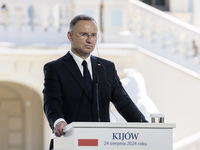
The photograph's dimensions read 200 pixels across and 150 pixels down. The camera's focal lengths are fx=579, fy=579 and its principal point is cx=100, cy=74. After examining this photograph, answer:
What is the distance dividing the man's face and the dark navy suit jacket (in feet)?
0.52

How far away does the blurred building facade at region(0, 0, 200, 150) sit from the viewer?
8.23 meters

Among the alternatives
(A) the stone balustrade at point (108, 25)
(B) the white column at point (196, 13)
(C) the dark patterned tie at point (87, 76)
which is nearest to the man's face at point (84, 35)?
(C) the dark patterned tie at point (87, 76)

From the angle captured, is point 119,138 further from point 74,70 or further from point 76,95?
point 74,70

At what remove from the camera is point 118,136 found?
301 cm

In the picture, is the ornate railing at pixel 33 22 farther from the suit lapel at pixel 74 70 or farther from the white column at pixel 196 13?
the white column at pixel 196 13

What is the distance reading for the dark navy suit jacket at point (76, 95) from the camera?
3.52 m

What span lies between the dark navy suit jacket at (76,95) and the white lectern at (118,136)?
1.52 ft

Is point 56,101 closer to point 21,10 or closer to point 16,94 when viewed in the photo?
point 21,10

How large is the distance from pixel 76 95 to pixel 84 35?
1.21ft

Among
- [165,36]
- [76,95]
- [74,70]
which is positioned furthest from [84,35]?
[165,36]

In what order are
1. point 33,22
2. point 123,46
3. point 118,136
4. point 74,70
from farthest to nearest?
point 33,22, point 123,46, point 74,70, point 118,136

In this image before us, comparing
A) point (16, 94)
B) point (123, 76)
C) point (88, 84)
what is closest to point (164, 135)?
point (88, 84)

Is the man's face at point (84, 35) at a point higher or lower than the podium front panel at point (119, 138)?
higher

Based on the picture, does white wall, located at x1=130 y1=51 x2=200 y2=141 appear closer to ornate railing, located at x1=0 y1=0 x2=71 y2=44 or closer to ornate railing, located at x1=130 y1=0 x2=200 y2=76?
ornate railing, located at x1=130 y1=0 x2=200 y2=76
